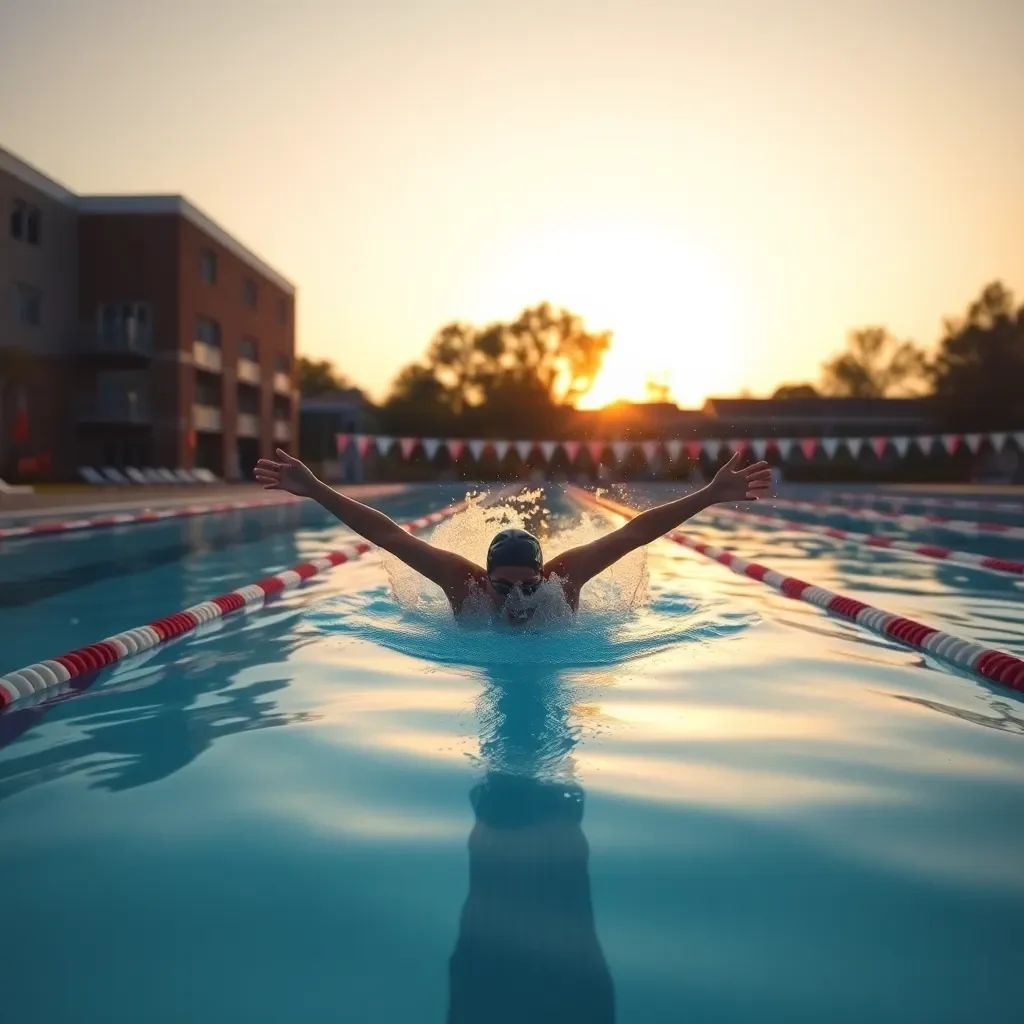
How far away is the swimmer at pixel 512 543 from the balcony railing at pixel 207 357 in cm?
3214

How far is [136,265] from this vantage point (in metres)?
33.7

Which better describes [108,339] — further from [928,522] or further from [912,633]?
[912,633]

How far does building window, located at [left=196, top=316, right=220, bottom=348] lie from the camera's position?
36.9m

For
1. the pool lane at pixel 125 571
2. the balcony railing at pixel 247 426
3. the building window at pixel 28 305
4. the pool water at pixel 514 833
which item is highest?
the building window at pixel 28 305

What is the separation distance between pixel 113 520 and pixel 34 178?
2006cm

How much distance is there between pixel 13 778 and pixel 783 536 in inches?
510

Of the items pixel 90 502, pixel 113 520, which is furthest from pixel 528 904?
pixel 90 502

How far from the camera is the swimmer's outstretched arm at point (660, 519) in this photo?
4.73 metres

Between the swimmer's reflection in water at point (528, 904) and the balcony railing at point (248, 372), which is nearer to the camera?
the swimmer's reflection in water at point (528, 904)

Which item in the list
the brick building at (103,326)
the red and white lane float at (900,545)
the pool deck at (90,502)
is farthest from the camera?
the brick building at (103,326)

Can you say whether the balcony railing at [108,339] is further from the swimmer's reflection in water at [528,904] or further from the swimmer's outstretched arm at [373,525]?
the swimmer's reflection in water at [528,904]

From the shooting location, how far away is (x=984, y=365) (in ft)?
147

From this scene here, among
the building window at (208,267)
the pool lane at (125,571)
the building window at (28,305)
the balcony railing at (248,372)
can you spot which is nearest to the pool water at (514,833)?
the pool lane at (125,571)

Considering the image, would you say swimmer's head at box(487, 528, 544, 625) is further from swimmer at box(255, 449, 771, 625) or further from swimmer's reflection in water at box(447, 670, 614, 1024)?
swimmer's reflection in water at box(447, 670, 614, 1024)
